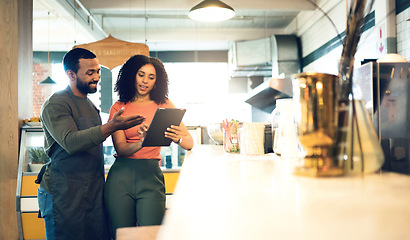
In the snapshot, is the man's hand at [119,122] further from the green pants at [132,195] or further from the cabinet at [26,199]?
the cabinet at [26,199]

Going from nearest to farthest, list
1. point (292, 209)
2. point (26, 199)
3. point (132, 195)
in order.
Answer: point (292, 209), point (132, 195), point (26, 199)

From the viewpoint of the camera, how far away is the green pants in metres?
1.99

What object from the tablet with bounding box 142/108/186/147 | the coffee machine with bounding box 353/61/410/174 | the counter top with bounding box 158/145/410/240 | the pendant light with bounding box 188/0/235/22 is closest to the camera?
the counter top with bounding box 158/145/410/240

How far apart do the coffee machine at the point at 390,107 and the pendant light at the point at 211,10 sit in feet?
8.32

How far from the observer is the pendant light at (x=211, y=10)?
3693 mm

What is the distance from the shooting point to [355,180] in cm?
81

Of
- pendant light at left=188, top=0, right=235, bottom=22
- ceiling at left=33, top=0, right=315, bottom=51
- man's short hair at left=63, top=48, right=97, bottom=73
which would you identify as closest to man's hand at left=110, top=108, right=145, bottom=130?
man's short hair at left=63, top=48, right=97, bottom=73

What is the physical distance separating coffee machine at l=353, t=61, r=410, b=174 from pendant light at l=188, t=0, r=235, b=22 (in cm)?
254

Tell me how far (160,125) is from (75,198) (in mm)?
680

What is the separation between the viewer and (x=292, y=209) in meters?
0.55

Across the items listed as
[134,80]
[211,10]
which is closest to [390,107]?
[134,80]

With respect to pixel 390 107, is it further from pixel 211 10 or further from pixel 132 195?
pixel 211 10

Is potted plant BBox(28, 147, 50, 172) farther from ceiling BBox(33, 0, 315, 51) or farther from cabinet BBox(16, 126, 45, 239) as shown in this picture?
ceiling BBox(33, 0, 315, 51)

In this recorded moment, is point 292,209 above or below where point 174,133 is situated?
below
